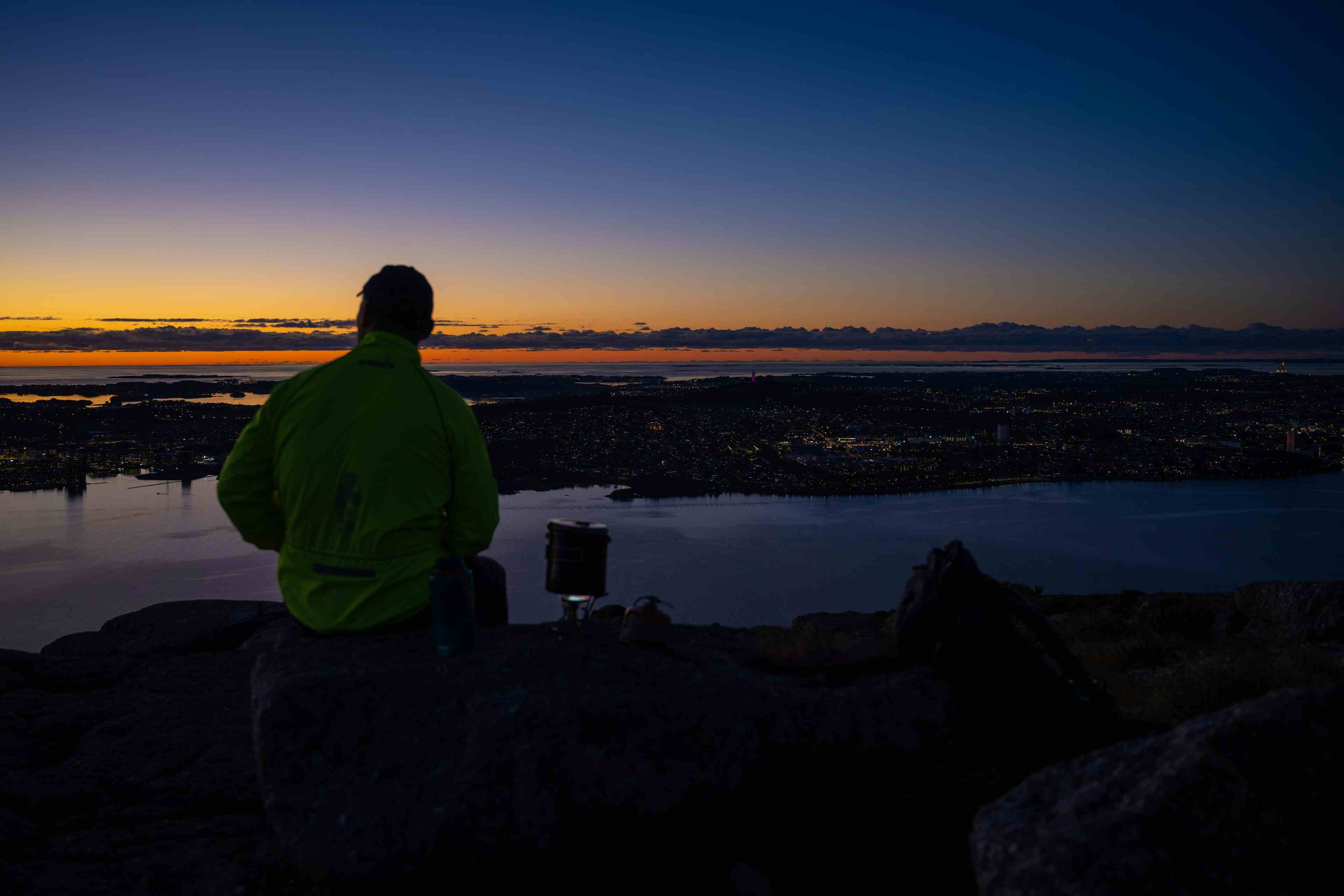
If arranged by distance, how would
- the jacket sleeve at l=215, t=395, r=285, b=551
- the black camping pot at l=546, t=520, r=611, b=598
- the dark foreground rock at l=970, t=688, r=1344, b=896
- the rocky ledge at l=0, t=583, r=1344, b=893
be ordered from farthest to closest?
the black camping pot at l=546, t=520, r=611, b=598 → the jacket sleeve at l=215, t=395, r=285, b=551 → the rocky ledge at l=0, t=583, r=1344, b=893 → the dark foreground rock at l=970, t=688, r=1344, b=896

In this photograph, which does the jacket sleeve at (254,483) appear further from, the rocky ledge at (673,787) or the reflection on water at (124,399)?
the reflection on water at (124,399)

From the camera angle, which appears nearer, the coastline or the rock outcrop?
the rock outcrop

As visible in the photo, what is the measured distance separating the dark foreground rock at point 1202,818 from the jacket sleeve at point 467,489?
278cm

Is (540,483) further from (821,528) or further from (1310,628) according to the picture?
(1310,628)

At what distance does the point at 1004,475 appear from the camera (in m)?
96.4

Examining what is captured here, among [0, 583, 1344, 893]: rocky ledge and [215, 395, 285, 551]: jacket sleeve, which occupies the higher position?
[215, 395, 285, 551]: jacket sleeve

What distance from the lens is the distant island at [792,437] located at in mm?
94562

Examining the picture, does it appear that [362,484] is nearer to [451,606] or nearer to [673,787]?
[451,606]

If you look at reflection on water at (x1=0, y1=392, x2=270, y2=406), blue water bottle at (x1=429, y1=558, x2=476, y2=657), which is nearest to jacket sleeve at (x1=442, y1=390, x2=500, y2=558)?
blue water bottle at (x1=429, y1=558, x2=476, y2=657)

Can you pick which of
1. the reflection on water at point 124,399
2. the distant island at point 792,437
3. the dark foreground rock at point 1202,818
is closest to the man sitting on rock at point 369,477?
the dark foreground rock at point 1202,818

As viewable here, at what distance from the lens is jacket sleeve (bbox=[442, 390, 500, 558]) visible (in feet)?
Result: 13.0

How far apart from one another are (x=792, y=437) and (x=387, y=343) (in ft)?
412

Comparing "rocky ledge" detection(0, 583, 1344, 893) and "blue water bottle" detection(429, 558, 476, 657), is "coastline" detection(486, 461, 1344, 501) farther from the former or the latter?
"blue water bottle" detection(429, 558, 476, 657)

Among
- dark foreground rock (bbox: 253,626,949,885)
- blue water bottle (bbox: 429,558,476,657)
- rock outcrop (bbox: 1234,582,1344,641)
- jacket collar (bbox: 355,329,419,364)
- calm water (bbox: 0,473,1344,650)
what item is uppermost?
jacket collar (bbox: 355,329,419,364)
